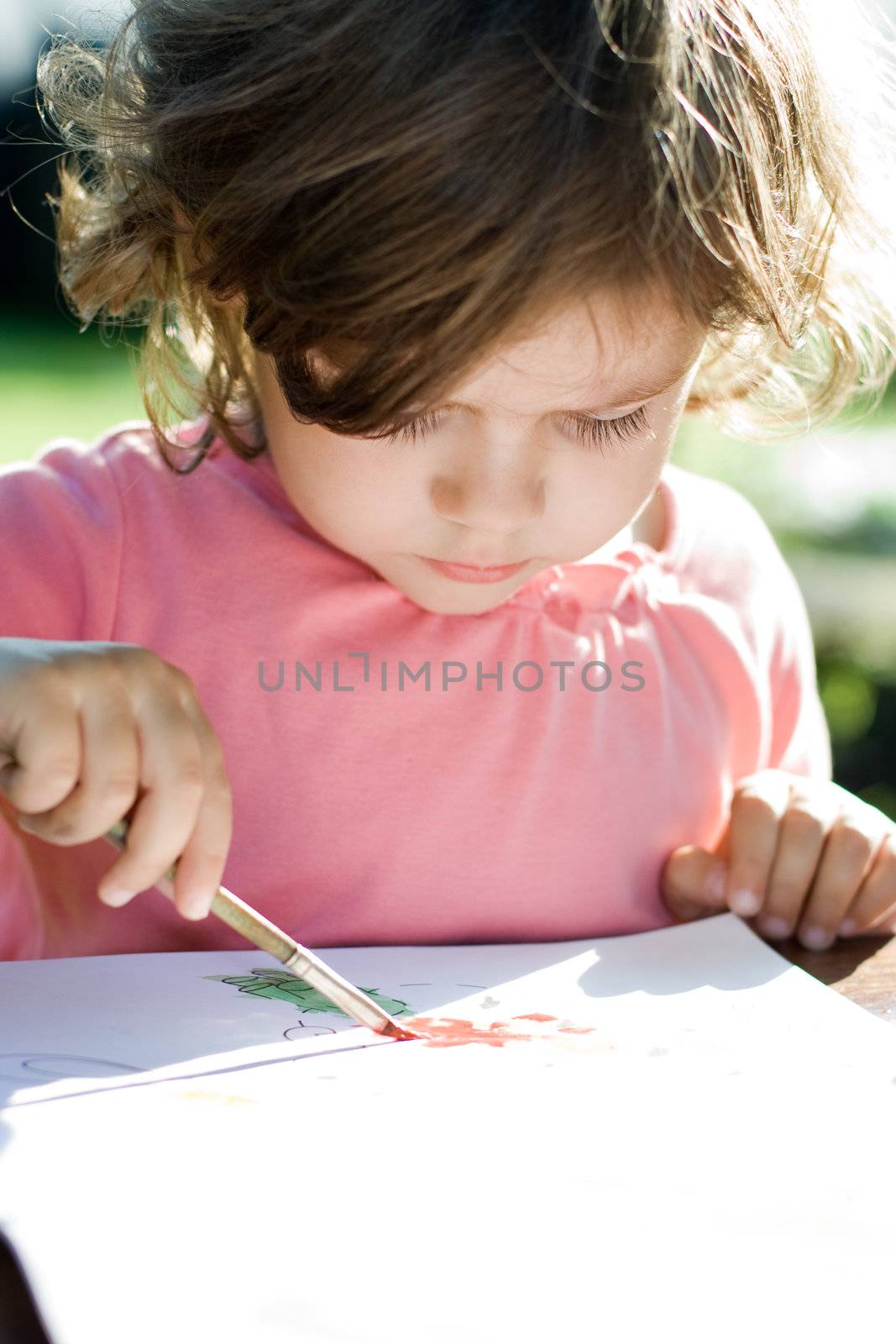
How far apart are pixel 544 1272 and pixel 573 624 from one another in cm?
45

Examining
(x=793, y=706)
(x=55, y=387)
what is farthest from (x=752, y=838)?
(x=55, y=387)

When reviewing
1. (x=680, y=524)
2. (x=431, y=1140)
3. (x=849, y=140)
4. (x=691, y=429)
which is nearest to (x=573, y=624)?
(x=680, y=524)

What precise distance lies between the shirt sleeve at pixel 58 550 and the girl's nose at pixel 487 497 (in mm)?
177

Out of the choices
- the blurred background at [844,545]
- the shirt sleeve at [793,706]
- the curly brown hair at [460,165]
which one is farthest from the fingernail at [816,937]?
the blurred background at [844,545]

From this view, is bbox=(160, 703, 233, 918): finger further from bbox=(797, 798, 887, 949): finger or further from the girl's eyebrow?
bbox=(797, 798, 887, 949): finger

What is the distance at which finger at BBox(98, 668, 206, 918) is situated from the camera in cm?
49

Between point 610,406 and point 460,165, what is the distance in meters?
0.12

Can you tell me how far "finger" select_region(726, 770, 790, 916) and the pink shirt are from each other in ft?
0.12

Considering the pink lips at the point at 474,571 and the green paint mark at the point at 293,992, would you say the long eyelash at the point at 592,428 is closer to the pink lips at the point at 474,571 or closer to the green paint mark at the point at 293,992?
the pink lips at the point at 474,571

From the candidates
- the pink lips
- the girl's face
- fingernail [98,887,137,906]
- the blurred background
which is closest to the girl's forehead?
the girl's face

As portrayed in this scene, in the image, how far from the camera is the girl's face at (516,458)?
54 cm

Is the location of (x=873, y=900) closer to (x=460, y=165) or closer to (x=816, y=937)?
(x=816, y=937)

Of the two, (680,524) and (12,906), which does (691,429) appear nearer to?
(680,524)

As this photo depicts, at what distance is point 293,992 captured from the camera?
561 millimetres
